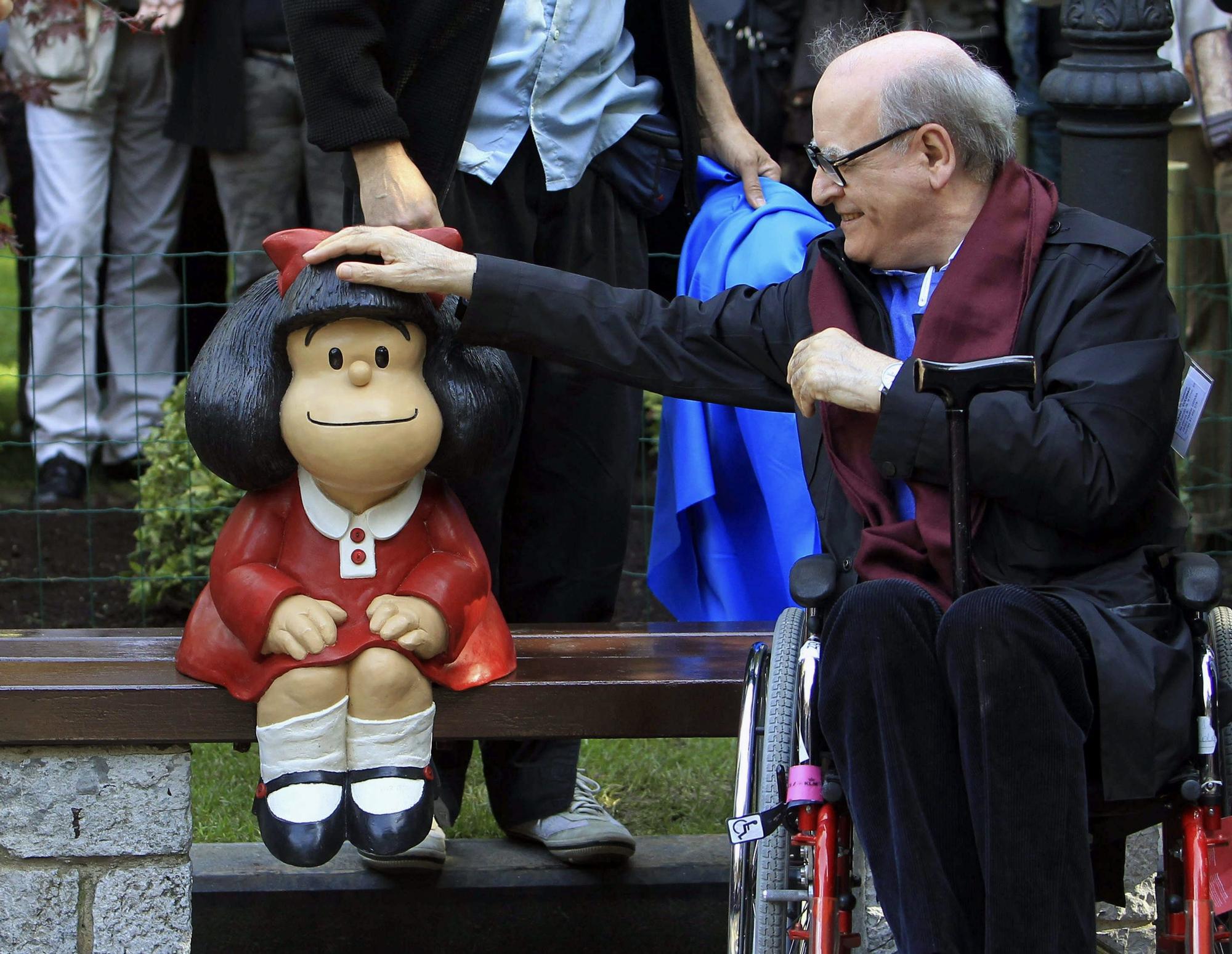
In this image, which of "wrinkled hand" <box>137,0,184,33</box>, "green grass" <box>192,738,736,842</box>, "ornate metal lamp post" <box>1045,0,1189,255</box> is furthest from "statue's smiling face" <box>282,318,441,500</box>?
"wrinkled hand" <box>137,0,184,33</box>

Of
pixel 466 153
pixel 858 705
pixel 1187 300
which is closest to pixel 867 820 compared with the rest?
pixel 858 705

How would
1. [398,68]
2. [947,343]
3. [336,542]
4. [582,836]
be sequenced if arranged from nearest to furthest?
[947,343] < [336,542] < [398,68] < [582,836]

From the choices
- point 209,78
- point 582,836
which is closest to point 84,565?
point 209,78

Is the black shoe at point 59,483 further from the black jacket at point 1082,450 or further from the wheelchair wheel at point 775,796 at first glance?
the wheelchair wheel at point 775,796

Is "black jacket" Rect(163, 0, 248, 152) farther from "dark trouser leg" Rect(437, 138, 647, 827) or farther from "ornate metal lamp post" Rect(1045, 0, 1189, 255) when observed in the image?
"ornate metal lamp post" Rect(1045, 0, 1189, 255)

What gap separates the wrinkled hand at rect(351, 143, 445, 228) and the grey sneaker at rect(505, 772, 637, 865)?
1.24 metres

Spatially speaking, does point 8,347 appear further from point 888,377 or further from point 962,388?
point 962,388

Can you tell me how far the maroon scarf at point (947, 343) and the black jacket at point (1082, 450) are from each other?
3cm

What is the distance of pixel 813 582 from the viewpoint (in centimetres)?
262

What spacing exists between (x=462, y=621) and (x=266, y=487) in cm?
38

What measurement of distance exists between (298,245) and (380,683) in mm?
685

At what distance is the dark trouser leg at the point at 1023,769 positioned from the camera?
91.5 inches

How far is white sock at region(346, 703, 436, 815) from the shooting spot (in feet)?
9.32

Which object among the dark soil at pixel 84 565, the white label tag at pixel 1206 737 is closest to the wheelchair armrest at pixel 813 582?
the white label tag at pixel 1206 737
